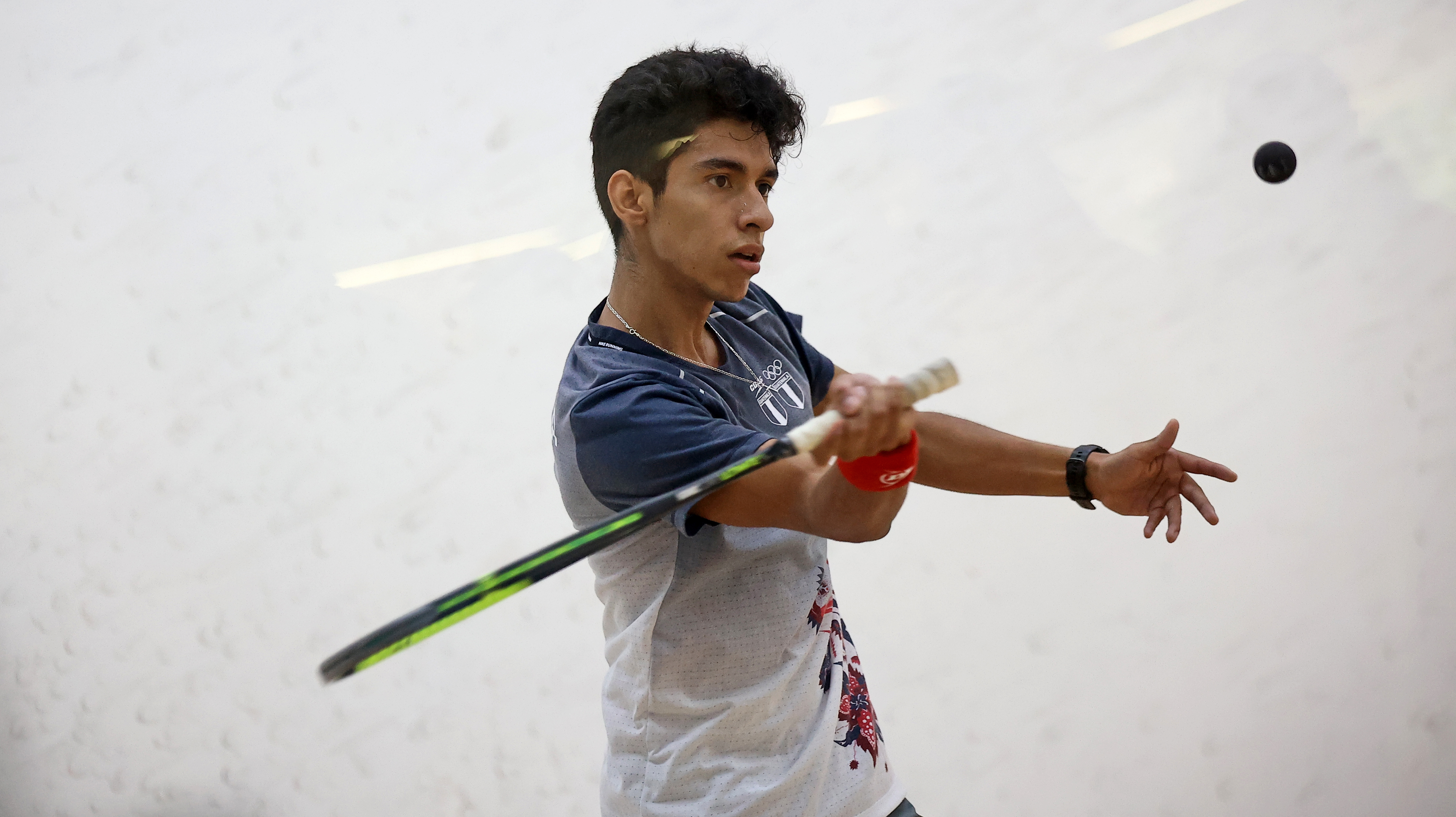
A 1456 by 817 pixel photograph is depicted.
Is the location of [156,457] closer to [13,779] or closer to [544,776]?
[13,779]

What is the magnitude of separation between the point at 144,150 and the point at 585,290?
759 millimetres

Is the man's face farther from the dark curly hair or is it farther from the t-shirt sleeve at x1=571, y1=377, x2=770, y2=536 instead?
the t-shirt sleeve at x1=571, y1=377, x2=770, y2=536

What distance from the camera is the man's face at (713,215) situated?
1073 millimetres

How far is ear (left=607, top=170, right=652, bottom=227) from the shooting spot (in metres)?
1.11

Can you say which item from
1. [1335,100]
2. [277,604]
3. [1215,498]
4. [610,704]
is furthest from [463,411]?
[1335,100]

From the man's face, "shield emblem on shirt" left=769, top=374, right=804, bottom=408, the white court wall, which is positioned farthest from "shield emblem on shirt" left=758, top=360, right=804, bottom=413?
the white court wall

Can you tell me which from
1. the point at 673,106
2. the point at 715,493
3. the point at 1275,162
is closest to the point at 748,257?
the point at 673,106

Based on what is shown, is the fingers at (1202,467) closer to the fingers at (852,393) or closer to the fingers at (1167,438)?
the fingers at (1167,438)

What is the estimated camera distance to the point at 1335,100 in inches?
75.8

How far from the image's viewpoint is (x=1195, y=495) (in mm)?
1200

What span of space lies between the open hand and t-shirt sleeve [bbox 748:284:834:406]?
30 cm

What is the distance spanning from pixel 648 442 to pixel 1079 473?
20.8 inches

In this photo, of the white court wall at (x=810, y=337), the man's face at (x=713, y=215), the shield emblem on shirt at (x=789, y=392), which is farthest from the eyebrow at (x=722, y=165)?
the white court wall at (x=810, y=337)

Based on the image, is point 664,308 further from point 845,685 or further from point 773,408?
point 845,685
